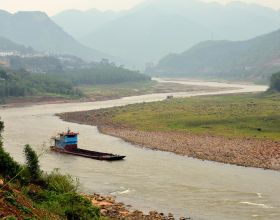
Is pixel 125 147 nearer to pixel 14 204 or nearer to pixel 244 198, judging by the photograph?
pixel 244 198

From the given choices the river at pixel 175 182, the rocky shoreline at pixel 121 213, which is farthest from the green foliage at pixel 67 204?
the river at pixel 175 182

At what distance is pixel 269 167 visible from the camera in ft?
201

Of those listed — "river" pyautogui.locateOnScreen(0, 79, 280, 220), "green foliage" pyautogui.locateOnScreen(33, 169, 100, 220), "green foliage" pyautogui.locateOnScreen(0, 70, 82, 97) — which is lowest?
"river" pyautogui.locateOnScreen(0, 79, 280, 220)

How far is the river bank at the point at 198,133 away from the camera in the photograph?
6912 centimetres

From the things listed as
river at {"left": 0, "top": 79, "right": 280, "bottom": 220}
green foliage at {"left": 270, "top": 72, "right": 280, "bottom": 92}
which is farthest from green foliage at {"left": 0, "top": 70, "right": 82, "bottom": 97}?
river at {"left": 0, "top": 79, "right": 280, "bottom": 220}

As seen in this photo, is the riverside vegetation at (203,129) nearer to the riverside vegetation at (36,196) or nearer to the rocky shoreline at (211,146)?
the rocky shoreline at (211,146)

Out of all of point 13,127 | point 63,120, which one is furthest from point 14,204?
point 63,120

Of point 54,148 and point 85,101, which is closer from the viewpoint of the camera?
point 54,148

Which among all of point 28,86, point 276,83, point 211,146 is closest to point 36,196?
point 211,146

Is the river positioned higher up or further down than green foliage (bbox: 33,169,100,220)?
further down

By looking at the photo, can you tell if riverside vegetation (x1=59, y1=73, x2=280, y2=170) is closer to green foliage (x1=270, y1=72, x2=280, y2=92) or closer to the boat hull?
the boat hull

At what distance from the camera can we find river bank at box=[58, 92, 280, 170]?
6912 cm

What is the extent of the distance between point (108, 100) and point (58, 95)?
17.2m

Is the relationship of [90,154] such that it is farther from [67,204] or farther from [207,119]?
[207,119]
